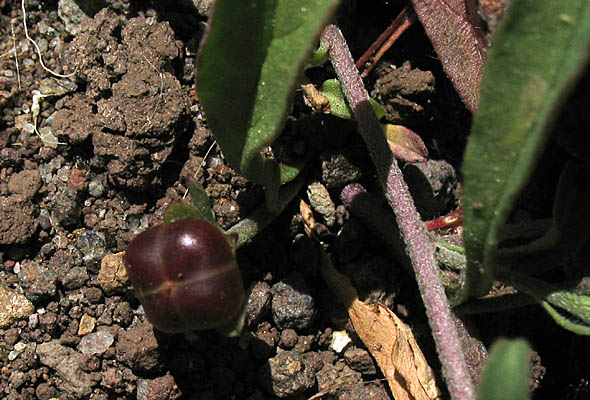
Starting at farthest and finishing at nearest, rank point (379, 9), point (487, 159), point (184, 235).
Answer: point (379, 9), point (184, 235), point (487, 159)

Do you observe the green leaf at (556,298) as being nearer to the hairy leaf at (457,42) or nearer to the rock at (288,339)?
the hairy leaf at (457,42)

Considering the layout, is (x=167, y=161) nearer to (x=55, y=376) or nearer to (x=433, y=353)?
(x=55, y=376)

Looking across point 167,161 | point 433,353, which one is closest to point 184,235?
point 167,161

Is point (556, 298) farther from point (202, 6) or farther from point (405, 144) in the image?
point (202, 6)

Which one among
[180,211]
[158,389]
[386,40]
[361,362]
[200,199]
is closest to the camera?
[180,211]

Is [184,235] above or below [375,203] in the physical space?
above

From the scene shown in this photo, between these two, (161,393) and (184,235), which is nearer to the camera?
(184,235)

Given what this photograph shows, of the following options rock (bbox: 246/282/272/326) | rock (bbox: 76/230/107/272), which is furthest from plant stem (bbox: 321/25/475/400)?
rock (bbox: 76/230/107/272)

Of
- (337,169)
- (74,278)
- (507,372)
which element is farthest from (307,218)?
(507,372)
